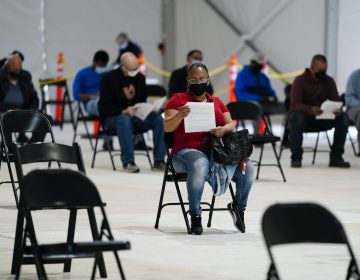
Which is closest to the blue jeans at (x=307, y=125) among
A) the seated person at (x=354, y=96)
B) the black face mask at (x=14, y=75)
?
the seated person at (x=354, y=96)

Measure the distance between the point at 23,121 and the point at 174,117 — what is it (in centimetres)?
183

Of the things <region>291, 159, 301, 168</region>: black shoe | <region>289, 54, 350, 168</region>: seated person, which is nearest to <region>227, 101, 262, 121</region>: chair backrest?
<region>289, 54, 350, 168</region>: seated person

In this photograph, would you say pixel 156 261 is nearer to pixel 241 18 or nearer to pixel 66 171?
pixel 66 171

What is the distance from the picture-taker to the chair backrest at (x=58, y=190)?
18.6 feet

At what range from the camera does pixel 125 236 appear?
315 inches

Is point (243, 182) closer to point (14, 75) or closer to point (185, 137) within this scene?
point (185, 137)

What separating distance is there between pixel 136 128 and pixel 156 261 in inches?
233

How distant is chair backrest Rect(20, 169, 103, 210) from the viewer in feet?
18.6


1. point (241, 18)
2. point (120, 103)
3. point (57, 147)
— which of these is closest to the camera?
point (57, 147)

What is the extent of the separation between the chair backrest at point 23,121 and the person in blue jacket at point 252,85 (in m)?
7.13

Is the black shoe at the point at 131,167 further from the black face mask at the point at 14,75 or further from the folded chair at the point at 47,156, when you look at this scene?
the folded chair at the point at 47,156

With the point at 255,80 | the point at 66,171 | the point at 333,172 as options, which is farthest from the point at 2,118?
the point at 255,80

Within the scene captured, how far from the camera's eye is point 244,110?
12.5m

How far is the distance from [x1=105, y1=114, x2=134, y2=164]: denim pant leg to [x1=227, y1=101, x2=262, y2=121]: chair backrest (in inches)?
46.1
